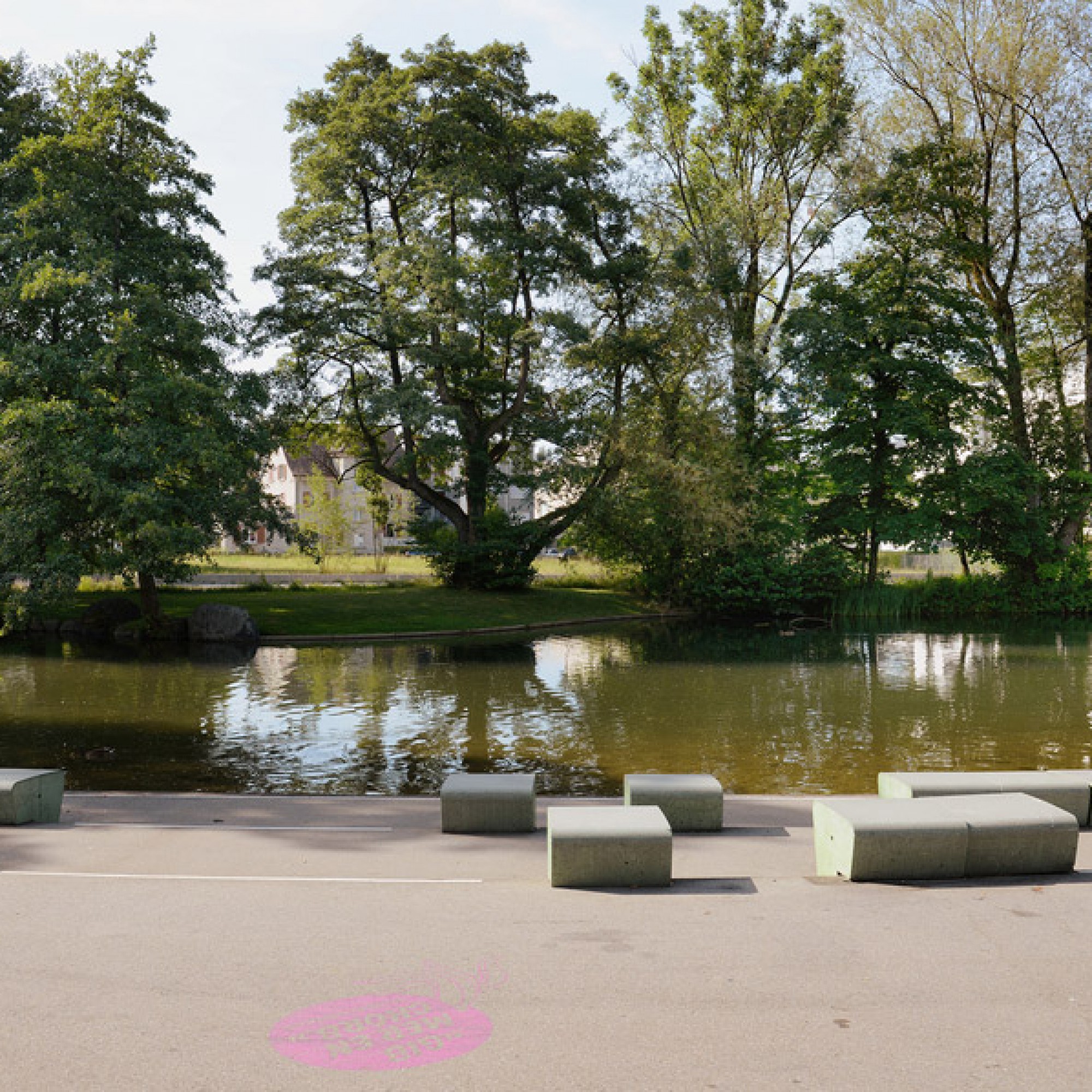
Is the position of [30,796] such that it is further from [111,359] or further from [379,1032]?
[111,359]

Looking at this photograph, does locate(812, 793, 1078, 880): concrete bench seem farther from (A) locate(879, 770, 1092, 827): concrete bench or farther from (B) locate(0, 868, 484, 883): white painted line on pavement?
(B) locate(0, 868, 484, 883): white painted line on pavement

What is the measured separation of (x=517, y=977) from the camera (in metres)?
5.38

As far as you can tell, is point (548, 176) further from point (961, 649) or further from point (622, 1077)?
point (622, 1077)

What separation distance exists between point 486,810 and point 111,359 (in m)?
20.6

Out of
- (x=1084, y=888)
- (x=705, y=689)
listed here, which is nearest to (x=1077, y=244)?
(x=705, y=689)

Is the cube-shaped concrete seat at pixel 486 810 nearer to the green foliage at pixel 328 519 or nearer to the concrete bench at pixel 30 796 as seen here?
the concrete bench at pixel 30 796

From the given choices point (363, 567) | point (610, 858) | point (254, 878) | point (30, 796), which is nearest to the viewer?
point (610, 858)

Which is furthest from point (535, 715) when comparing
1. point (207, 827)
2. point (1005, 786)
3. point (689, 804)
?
point (1005, 786)

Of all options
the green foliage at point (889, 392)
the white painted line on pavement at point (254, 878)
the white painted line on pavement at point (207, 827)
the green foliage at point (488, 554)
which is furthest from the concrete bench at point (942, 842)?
the green foliage at point (889, 392)

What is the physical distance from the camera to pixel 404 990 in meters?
5.21

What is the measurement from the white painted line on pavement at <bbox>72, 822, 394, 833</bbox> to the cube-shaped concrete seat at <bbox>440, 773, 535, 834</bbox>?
60 cm

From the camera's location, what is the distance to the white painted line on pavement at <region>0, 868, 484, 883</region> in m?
7.03

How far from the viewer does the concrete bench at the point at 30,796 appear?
8.83 meters

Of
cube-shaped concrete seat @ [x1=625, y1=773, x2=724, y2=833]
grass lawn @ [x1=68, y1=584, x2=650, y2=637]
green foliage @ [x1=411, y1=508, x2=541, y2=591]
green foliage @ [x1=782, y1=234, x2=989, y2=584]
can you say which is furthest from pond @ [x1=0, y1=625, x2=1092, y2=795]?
green foliage @ [x1=782, y1=234, x2=989, y2=584]
